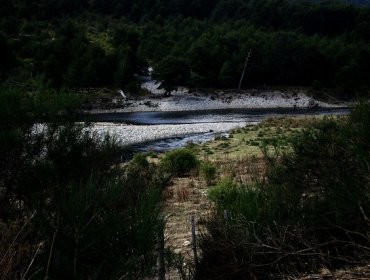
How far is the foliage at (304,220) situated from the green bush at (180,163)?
376 inches

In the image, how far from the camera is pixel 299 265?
19.2ft

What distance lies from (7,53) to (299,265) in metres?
66.9

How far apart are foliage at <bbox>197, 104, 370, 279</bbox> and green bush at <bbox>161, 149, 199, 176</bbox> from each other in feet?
31.3

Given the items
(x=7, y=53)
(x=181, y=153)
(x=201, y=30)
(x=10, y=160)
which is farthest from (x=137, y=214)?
(x=201, y=30)

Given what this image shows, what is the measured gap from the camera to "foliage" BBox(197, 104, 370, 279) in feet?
19.2

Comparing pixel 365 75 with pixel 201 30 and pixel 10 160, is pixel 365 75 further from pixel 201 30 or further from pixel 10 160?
pixel 10 160

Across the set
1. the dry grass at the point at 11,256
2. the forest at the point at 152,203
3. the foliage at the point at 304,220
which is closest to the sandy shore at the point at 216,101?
the forest at the point at 152,203

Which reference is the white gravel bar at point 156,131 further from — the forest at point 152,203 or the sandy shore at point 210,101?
the sandy shore at point 210,101

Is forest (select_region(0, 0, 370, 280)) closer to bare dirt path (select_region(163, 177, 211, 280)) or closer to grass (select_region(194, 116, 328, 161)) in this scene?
bare dirt path (select_region(163, 177, 211, 280))

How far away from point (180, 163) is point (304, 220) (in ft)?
36.4

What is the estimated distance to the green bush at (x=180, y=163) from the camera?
1742 cm

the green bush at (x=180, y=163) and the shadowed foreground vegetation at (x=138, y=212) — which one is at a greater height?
the shadowed foreground vegetation at (x=138, y=212)

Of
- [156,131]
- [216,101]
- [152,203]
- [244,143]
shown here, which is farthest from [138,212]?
[216,101]

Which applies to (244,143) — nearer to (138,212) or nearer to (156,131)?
(156,131)
